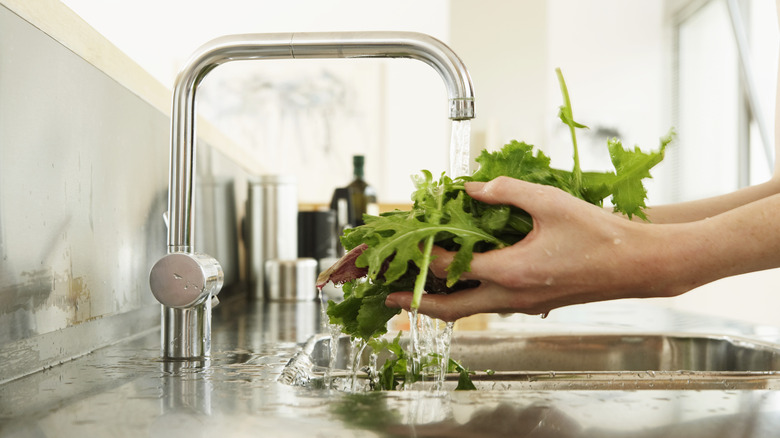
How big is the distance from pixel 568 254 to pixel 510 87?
4.33m

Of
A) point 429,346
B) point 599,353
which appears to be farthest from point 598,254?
point 599,353

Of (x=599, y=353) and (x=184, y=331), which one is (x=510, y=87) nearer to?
(x=599, y=353)

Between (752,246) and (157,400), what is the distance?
445mm

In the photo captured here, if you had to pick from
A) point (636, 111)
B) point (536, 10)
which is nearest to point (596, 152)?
point (636, 111)

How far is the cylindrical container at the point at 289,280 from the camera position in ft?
5.68

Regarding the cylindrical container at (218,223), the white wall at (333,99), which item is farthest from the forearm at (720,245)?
the white wall at (333,99)

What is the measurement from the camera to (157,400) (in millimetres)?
522

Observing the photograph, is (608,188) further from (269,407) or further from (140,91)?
(140,91)

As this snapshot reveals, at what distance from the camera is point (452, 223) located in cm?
50

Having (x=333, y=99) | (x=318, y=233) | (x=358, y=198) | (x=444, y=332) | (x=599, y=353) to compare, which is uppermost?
(x=333, y=99)

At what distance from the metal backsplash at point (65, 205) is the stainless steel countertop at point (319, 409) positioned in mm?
70

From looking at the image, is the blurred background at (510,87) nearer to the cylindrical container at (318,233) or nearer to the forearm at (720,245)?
the cylindrical container at (318,233)

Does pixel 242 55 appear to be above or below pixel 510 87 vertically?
below

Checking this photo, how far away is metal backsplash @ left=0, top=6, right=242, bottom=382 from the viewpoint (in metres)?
0.61
